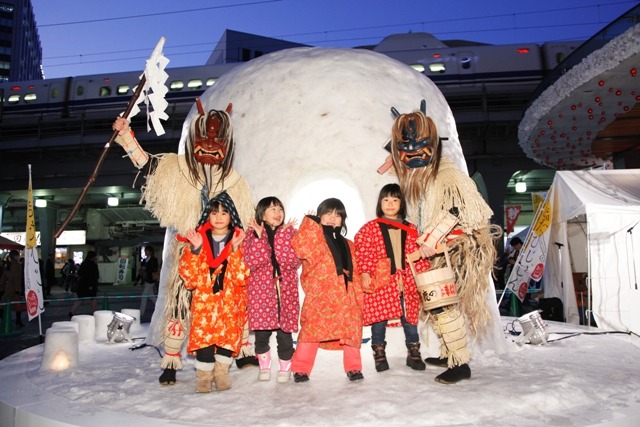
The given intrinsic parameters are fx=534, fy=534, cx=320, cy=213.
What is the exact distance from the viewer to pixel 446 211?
3.39 meters

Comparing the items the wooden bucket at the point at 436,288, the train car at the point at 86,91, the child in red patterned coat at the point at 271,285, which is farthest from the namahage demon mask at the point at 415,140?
the train car at the point at 86,91

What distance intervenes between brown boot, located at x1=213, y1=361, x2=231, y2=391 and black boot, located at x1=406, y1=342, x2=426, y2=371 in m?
1.15

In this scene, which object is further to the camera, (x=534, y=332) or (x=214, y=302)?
(x=534, y=332)

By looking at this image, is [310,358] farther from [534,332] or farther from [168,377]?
[534,332]

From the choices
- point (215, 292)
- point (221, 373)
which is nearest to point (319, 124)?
point (215, 292)

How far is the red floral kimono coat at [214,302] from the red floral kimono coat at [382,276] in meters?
0.76

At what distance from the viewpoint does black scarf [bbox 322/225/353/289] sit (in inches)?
129

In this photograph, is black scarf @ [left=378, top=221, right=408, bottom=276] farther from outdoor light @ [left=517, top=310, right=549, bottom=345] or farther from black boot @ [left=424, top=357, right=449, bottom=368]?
outdoor light @ [left=517, top=310, right=549, bottom=345]

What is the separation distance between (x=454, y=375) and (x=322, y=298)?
2.89 feet

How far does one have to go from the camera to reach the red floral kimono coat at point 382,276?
334 cm

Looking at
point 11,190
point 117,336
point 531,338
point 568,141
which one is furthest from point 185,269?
point 11,190

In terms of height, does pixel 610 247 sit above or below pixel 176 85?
below

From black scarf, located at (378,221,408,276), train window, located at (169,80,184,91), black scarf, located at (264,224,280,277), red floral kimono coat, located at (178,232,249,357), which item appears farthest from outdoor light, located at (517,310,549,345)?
train window, located at (169,80,184,91)

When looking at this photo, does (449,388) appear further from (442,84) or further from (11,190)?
(11,190)
